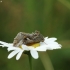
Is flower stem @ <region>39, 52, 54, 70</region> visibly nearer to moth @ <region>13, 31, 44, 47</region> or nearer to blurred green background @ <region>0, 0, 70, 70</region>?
blurred green background @ <region>0, 0, 70, 70</region>

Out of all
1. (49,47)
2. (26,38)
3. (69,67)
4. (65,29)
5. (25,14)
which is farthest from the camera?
(25,14)

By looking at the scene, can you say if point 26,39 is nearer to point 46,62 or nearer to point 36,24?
point 46,62

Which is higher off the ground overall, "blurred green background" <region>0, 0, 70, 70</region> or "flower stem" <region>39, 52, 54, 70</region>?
"blurred green background" <region>0, 0, 70, 70</region>

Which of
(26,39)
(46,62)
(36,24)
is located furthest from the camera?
(36,24)

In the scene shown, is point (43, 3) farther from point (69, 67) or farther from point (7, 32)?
point (69, 67)

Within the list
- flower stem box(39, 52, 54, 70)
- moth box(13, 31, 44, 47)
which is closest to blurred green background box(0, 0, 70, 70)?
flower stem box(39, 52, 54, 70)

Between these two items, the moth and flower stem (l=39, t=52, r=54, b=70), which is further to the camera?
flower stem (l=39, t=52, r=54, b=70)

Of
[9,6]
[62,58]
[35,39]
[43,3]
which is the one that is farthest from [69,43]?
[35,39]

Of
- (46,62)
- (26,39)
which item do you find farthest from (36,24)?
(26,39)
